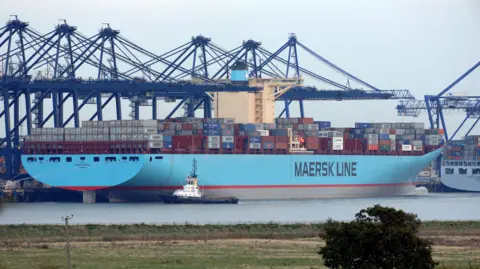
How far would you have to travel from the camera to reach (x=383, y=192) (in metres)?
82.8

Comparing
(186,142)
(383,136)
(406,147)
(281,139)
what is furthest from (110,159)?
(406,147)

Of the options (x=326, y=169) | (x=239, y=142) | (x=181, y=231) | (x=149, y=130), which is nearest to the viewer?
(x=181, y=231)

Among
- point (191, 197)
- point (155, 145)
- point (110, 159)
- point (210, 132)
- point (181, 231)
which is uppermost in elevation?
point (210, 132)

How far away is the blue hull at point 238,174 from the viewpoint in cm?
6725

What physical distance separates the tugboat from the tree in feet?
125

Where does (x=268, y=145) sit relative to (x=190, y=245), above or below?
above

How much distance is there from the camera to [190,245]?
121 ft

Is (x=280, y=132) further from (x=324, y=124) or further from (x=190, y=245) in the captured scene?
→ (x=190, y=245)

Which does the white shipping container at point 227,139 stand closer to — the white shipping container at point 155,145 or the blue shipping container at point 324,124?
the white shipping container at point 155,145

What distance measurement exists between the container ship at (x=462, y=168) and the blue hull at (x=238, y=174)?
982 cm

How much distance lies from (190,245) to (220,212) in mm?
20511

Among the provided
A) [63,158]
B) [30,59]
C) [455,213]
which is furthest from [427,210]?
[30,59]

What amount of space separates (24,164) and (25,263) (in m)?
39.3

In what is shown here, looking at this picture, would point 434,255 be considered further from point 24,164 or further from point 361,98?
point 361,98
